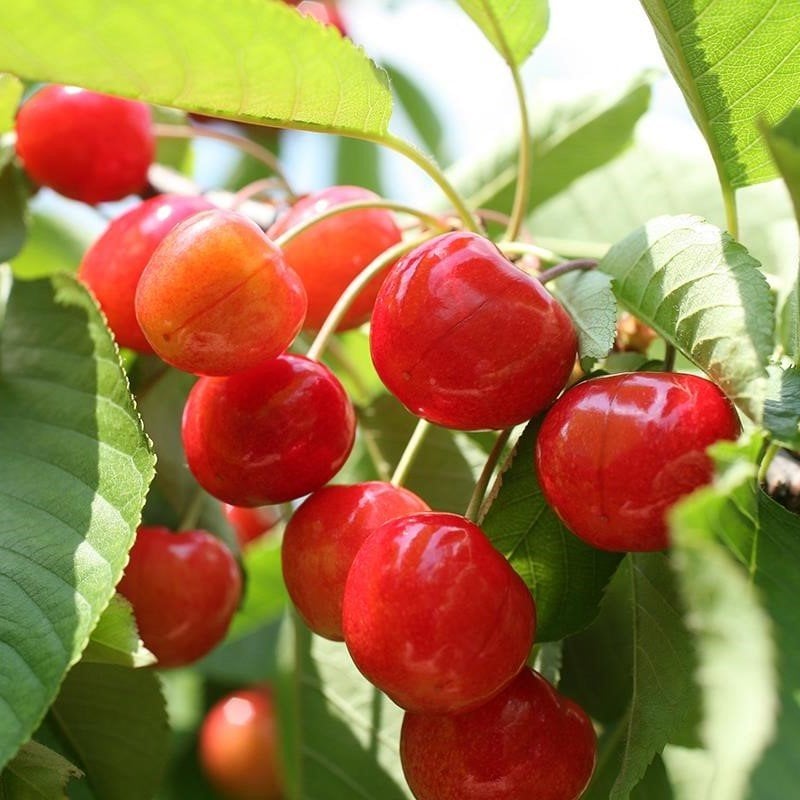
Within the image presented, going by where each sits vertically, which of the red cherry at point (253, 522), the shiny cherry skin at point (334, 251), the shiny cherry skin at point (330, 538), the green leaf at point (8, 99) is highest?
the green leaf at point (8, 99)

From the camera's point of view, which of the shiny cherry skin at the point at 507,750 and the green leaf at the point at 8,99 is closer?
the shiny cherry skin at the point at 507,750

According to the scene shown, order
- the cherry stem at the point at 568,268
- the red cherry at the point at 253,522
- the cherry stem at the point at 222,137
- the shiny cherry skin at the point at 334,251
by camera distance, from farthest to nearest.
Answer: the red cherry at the point at 253,522, the cherry stem at the point at 222,137, the shiny cherry skin at the point at 334,251, the cherry stem at the point at 568,268

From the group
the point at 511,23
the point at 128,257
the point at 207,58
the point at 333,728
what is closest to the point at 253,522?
the point at 333,728

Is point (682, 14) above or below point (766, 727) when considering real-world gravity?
above

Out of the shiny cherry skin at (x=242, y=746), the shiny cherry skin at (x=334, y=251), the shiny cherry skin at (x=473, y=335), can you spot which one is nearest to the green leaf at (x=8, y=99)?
the shiny cherry skin at (x=334, y=251)

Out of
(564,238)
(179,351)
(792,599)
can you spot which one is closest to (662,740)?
(792,599)

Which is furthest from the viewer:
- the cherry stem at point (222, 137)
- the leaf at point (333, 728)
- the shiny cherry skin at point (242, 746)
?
the shiny cherry skin at point (242, 746)

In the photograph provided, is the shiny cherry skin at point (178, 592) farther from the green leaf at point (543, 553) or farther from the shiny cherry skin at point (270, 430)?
the green leaf at point (543, 553)

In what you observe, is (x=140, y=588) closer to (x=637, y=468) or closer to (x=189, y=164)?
(x=637, y=468)
